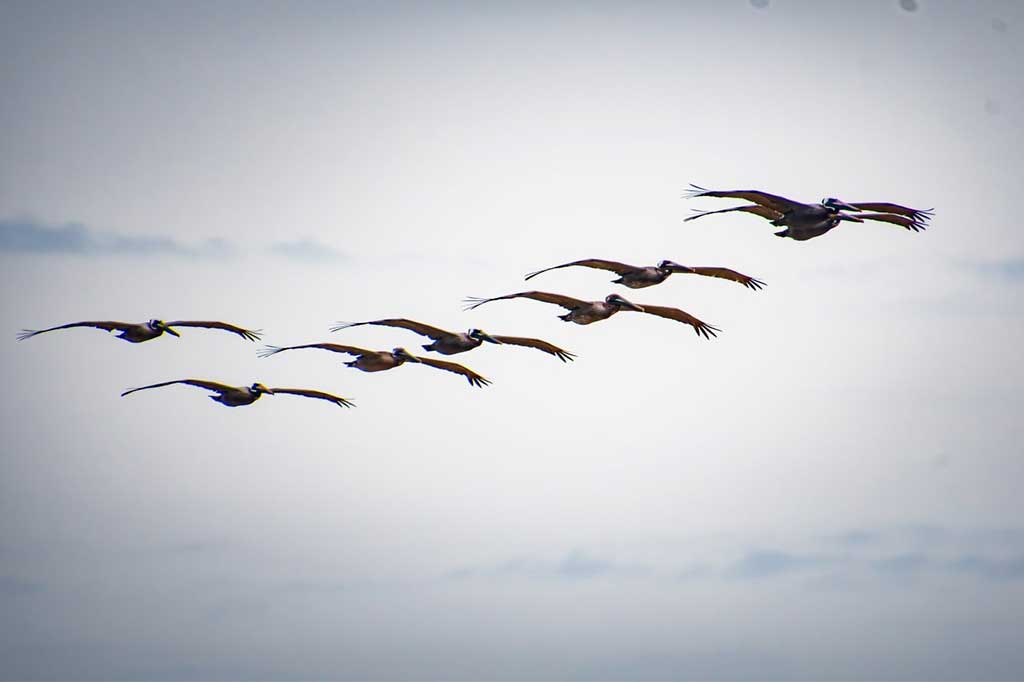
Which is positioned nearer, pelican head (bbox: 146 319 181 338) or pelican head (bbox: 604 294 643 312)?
→ pelican head (bbox: 604 294 643 312)

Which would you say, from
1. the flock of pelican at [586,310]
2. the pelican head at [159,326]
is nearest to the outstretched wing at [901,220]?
the flock of pelican at [586,310]

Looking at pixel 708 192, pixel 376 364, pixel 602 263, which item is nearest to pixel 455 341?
pixel 376 364

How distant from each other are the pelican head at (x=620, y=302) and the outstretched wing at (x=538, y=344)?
5.03 meters

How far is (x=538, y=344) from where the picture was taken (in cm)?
6850

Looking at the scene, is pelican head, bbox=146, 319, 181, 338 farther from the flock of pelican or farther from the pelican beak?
the pelican beak

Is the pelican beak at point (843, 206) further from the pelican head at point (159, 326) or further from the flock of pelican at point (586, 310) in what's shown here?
the pelican head at point (159, 326)

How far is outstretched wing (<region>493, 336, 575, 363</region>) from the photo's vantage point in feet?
221

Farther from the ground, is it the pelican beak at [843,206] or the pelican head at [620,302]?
the pelican beak at [843,206]

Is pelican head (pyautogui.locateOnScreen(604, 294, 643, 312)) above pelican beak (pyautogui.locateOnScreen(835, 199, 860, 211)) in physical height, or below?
below

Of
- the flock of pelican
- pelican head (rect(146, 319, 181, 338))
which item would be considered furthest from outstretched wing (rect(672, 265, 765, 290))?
pelican head (rect(146, 319, 181, 338))

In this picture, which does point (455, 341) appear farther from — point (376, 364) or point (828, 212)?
point (828, 212)

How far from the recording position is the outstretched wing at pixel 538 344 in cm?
6725

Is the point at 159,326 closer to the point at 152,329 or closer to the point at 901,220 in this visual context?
the point at 152,329

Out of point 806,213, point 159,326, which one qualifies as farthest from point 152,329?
point 806,213
